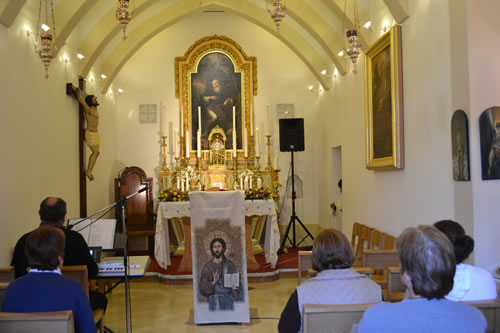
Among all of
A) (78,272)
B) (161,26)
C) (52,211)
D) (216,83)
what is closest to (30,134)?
(52,211)

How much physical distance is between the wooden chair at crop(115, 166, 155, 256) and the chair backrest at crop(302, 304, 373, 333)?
8089mm

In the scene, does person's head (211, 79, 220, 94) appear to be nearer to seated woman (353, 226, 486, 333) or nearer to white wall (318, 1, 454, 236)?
white wall (318, 1, 454, 236)

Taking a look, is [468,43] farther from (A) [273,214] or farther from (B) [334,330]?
(A) [273,214]

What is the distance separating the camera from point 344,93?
909 centimetres

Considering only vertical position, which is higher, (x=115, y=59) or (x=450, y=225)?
(x=115, y=59)

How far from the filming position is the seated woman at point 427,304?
1.78 m

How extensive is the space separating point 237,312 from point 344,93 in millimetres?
5134

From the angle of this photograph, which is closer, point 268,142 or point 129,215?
point 129,215

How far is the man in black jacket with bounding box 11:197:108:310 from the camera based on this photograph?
157 inches

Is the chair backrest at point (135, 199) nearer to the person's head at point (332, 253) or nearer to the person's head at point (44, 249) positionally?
the person's head at point (44, 249)

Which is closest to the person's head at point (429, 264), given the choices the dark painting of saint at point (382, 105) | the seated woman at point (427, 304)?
the seated woman at point (427, 304)

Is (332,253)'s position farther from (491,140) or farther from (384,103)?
(384,103)

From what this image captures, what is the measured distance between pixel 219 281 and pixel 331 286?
2.91m

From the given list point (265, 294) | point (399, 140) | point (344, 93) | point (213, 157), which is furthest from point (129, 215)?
point (399, 140)
